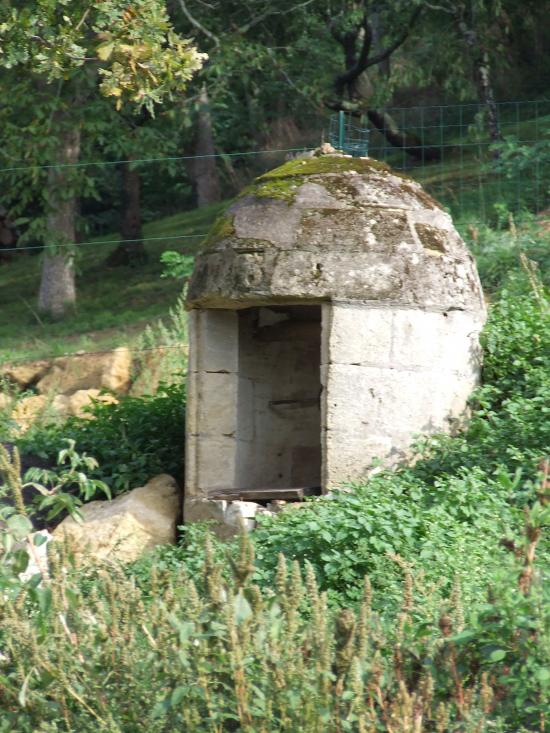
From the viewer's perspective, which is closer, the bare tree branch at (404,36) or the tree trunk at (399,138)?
the bare tree branch at (404,36)

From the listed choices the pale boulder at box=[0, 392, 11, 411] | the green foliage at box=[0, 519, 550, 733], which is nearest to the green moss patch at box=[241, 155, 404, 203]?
the pale boulder at box=[0, 392, 11, 411]

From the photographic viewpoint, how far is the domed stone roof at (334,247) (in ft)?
25.4

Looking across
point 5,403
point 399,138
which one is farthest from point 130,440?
point 399,138

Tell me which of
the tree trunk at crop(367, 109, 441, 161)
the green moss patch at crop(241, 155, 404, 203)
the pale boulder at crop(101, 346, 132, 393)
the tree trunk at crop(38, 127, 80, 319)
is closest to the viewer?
the green moss patch at crop(241, 155, 404, 203)

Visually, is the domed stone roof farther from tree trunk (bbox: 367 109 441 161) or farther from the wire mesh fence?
tree trunk (bbox: 367 109 441 161)

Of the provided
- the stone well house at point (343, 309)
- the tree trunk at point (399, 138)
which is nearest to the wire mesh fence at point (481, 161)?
the tree trunk at point (399, 138)

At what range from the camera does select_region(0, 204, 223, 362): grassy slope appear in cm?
1502

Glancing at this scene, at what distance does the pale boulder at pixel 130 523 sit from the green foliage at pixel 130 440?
392mm

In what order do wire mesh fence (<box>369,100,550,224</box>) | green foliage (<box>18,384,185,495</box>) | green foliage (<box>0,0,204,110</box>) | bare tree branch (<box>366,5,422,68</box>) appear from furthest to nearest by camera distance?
bare tree branch (<box>366,5,422,68</box>), wire mesh fence (<box>369,100,550,224</box>), green foliage (<box>18,384,185,495</box>), green foliage (<box>0,0,204,110</box>)

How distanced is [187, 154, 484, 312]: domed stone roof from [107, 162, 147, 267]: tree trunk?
35.7ft

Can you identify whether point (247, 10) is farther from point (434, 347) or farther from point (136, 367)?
point (434, 347)

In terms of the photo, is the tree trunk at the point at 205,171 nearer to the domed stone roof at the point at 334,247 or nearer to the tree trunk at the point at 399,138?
the tree trunk at the point at 399,138

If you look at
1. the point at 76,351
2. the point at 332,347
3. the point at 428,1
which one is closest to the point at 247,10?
the point at 428,1

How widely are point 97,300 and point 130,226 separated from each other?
103 inches
